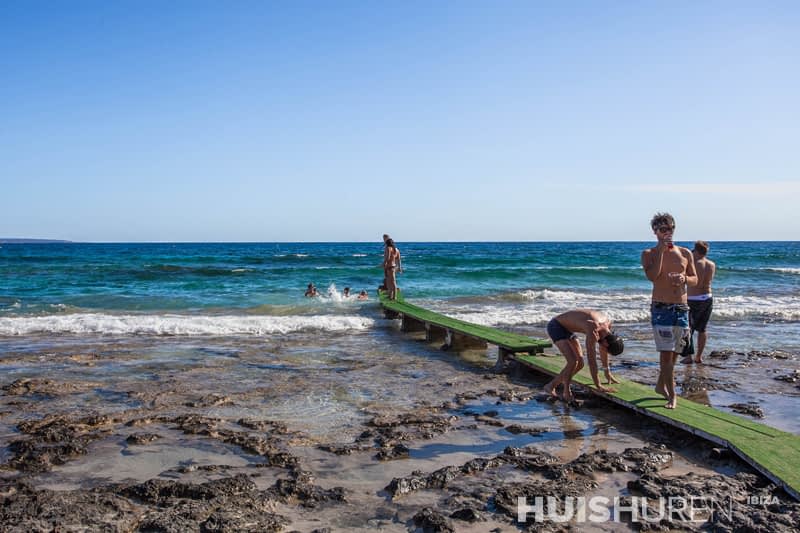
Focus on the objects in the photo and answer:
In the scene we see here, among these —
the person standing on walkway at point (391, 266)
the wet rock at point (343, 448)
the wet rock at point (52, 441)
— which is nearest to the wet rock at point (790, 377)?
the wet rock at point (343, 448)

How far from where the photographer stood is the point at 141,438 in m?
5.27

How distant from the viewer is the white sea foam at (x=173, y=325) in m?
12.2

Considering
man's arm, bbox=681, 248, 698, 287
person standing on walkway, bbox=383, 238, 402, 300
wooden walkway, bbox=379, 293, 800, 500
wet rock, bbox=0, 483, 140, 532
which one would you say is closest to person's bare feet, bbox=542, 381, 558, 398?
wooden walkway, bbox=379, 293, 800, 500

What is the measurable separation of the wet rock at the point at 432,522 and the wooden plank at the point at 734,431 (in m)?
2.32

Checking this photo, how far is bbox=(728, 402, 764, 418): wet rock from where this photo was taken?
6242mm

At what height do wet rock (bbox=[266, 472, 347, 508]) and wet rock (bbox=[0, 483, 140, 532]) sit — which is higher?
wet rock (bbox=[0, 483, 140, 532])

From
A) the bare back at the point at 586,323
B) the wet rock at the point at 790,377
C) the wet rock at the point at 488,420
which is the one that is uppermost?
the bare back at the point at 586,323

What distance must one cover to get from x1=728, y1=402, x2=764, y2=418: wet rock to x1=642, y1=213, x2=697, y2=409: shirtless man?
3.97 feet

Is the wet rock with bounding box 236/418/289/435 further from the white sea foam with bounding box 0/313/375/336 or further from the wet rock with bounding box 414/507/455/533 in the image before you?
the white sea foam with bounding box 0/313/375/336

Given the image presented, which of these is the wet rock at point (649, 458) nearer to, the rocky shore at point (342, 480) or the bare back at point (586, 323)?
the rocky shore at point (342, 480)

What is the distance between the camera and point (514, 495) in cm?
400

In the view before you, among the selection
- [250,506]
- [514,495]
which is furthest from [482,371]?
[250,506]

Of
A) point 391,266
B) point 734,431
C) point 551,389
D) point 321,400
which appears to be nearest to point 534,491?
point 734,431

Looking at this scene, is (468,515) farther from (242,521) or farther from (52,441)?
(52,441)
